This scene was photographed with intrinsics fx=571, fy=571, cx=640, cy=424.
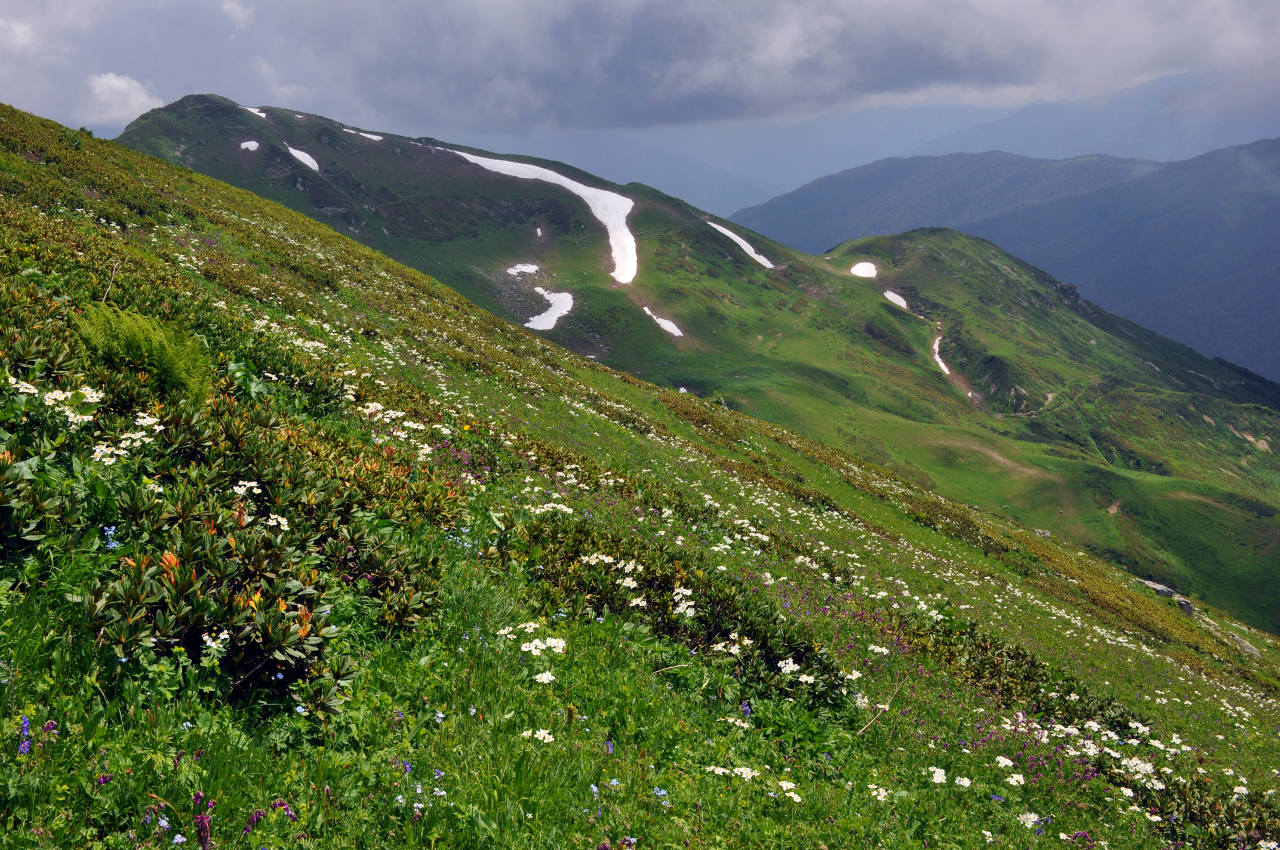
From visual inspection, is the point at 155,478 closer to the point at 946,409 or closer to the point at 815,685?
the point at 815,685

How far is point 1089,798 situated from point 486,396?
1944cm

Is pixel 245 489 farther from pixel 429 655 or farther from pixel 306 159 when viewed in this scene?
pixel 306 159

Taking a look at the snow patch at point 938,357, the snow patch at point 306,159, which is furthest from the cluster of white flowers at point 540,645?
the snow patch at point 938,357

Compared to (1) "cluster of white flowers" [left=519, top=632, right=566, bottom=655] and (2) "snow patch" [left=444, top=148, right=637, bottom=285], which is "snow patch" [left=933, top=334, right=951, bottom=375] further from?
(1) "cluster of white flowers" [left=519, top=632, right=566, bottom=655]

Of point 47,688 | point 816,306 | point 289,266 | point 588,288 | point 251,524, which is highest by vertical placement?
point 816,306

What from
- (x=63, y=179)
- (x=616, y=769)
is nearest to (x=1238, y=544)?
(x=616, y=769)

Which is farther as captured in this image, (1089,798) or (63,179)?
(63,179)

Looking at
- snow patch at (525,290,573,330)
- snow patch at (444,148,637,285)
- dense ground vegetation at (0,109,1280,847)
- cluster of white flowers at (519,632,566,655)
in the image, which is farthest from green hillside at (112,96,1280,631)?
cluster of white flowers at (519,632,566,655)

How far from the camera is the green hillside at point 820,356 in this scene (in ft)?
329

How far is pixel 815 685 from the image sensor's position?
26.4 ft

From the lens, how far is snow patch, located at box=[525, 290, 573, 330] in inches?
5025

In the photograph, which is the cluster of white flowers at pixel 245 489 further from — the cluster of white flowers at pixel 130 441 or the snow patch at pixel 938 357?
the snow patch at pixel 938 357

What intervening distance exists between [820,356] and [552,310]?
71.0 m

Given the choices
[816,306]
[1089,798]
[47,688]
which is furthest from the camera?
[816,306]
